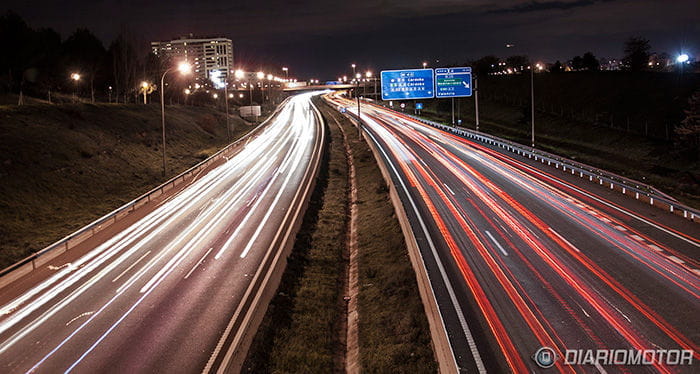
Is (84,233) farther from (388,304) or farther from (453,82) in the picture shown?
(453,82)

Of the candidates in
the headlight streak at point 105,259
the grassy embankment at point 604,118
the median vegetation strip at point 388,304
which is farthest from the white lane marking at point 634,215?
the headlight streak at point 105,259

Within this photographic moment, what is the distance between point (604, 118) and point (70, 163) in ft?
264

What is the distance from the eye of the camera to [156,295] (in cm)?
1983

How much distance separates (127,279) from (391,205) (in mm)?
17365

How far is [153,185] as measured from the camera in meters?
41.0

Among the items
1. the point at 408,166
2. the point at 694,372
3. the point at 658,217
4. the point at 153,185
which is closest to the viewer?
the point at 694,372

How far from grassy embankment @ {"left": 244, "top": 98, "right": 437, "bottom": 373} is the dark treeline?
44.0 metres

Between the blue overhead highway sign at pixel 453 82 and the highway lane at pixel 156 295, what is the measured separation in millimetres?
28182

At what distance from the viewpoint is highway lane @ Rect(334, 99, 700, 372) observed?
14383 millimetres

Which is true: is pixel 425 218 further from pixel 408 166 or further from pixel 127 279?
pixel 408 166

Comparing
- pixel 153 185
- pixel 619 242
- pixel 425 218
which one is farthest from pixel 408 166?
pixel 619 242

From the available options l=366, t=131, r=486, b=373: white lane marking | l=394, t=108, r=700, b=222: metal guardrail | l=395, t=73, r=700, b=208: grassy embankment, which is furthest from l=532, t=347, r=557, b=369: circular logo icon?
l=395, t=73, r=700, b=208: grassy embankment

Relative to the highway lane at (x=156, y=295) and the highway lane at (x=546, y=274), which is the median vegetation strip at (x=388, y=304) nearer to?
the highway lane at (x=546, y=274)

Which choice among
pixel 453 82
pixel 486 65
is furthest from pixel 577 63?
pixel 453 82
